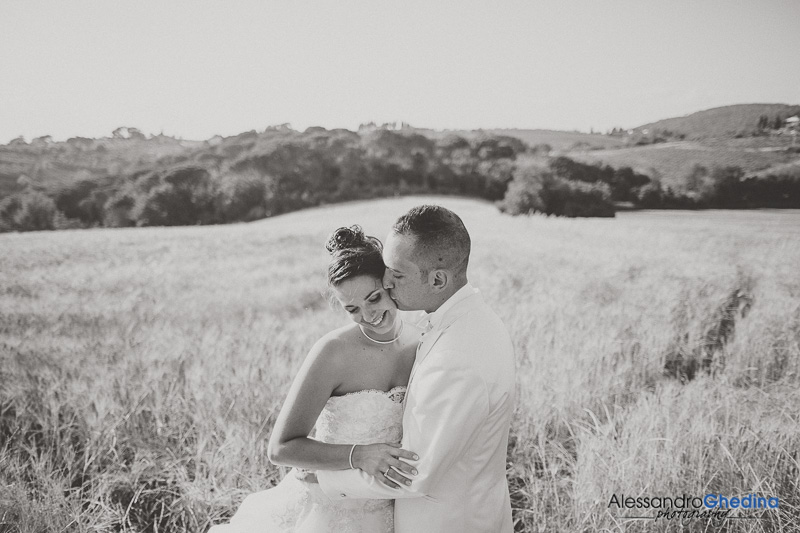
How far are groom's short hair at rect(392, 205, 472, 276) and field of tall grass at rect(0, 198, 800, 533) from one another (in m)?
2.03

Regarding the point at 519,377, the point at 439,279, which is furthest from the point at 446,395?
the point at 519,377

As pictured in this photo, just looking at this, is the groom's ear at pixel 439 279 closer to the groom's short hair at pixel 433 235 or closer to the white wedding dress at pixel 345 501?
the groom's short hair at pixel 433 235

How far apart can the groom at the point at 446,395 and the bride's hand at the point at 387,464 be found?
1 cm

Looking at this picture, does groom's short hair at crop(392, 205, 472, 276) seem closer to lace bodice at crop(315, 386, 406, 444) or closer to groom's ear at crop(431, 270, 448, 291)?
groom's ear at crop(431, 270, 448, 291)

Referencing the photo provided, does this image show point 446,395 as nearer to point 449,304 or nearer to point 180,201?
point 449,304

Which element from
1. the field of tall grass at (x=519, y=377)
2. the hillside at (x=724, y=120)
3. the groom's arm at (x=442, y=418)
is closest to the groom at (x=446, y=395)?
the groom's arm at (x=442, y=418)

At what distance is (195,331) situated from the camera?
5.70 meters

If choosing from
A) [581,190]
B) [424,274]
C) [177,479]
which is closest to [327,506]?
[424,274]

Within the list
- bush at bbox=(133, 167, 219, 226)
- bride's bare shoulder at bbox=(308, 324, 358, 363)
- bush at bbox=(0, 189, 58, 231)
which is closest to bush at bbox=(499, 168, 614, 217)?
bride's bare shoulder at bbox=(308, 324, 358, 363)

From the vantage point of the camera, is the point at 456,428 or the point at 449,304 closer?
the point at 456,428

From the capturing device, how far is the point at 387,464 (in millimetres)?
1447

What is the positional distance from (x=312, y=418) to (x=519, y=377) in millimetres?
3062

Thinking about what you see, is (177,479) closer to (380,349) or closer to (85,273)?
(380,349)

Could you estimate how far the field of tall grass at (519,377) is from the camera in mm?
2889
